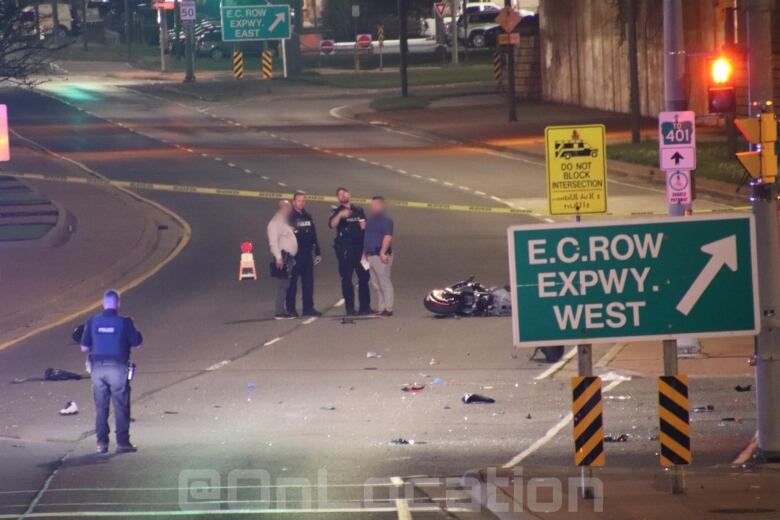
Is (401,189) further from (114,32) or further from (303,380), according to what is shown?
(114,32)

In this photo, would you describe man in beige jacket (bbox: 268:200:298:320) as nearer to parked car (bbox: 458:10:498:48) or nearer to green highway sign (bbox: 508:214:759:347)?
green highway sign (bbox: 508:214:759:347)

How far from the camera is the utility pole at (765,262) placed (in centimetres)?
1306

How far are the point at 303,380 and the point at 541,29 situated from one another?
43.5 metres

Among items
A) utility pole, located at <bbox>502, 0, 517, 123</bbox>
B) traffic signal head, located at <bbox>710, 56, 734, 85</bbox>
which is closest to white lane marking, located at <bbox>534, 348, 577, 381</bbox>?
traffic signal head, located at <bbox>710, 56, 734, 85</bbox>

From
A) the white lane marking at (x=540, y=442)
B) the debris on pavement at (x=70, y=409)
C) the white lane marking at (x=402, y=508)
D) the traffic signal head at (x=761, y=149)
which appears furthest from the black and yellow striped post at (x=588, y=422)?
the debris on pavement at (x=70, y=409)

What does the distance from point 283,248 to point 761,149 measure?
10.1m

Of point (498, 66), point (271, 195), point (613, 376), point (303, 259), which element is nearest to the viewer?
point (613, 376)

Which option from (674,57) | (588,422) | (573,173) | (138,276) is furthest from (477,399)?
(138,276)

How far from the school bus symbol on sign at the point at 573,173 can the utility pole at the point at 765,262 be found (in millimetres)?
1990

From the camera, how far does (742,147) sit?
126 feet

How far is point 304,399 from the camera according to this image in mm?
16531

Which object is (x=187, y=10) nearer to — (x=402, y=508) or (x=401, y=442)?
(x=401, y=442)

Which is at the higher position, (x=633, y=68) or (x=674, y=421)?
(x=633, y=68)

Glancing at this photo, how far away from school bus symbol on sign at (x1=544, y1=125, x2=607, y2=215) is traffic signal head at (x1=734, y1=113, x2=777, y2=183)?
205 cm
